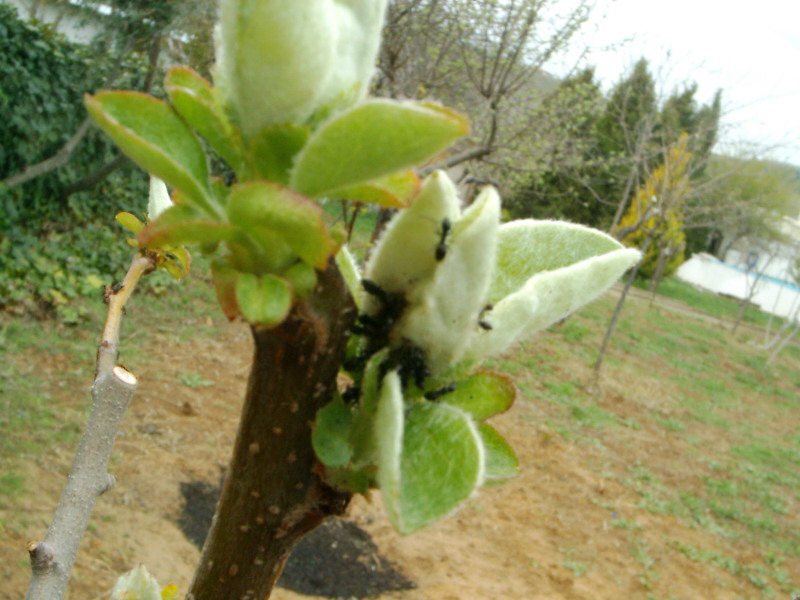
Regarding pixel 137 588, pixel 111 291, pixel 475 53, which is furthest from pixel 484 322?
pixel 475 53

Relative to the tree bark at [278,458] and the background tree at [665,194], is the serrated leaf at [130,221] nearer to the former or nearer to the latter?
the tree bark at [278,458]

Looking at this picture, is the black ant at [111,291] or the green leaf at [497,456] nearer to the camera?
the green leaf at [497,456]

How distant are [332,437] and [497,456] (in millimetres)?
161

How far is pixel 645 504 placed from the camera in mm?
5793

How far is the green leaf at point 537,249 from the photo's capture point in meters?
0.58

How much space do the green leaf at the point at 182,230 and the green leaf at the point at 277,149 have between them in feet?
0.15

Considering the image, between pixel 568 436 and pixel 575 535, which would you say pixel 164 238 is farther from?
pixel 568 436

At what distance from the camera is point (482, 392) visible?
0.55 meters

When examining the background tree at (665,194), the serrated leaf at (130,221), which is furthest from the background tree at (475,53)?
the serrated leaf at (130,221)

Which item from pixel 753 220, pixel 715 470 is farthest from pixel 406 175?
pixel 753 220

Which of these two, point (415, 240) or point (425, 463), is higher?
point (415, 240)

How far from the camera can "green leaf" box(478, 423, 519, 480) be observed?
572 millimetres

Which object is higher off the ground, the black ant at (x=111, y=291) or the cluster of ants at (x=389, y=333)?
the cluster of ants at (x=389, y=333)

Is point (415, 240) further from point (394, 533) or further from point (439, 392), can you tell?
point (394, 533)
